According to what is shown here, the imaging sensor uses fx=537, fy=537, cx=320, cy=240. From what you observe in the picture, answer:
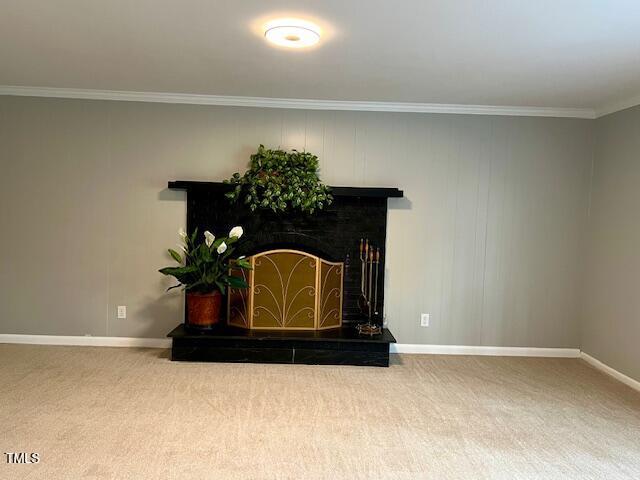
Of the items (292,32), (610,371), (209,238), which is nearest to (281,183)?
(209,238)

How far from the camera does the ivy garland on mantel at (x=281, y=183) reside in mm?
4559

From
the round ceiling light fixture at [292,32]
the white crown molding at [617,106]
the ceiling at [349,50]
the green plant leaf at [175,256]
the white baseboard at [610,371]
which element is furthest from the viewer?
the green plant leaf at [175,256]

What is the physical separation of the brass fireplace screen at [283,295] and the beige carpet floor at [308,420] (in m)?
0.48

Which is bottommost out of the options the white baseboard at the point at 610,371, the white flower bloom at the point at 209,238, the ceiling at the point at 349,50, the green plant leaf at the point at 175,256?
the white baseboard at the point at 610,371

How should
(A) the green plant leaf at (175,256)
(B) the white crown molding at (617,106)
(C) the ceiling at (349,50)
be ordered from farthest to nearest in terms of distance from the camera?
(A) the green plant leaf at (175,256) → (B) the white crown molding at (617,106) → (C) the ceiling at (349,50)

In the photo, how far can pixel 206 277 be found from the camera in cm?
451

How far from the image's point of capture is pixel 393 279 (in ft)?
16.3

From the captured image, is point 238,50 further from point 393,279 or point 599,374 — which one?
point 599,374

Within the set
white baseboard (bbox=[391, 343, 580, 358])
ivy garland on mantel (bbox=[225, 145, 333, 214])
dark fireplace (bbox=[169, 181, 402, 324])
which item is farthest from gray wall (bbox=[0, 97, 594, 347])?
ivy garland on mantel (bbox=[225, 145, 333, 214])

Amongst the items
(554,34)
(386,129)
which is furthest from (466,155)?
(554,34)

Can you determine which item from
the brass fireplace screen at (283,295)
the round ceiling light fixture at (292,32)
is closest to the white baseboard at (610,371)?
the brass fireplace screen at (283,295)

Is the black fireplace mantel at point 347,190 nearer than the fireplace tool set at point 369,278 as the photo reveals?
Yes

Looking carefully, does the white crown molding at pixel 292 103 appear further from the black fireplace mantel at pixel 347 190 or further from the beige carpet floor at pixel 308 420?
the beige carpet floor at pixel 308 420

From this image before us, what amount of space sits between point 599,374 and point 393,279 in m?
1.88
